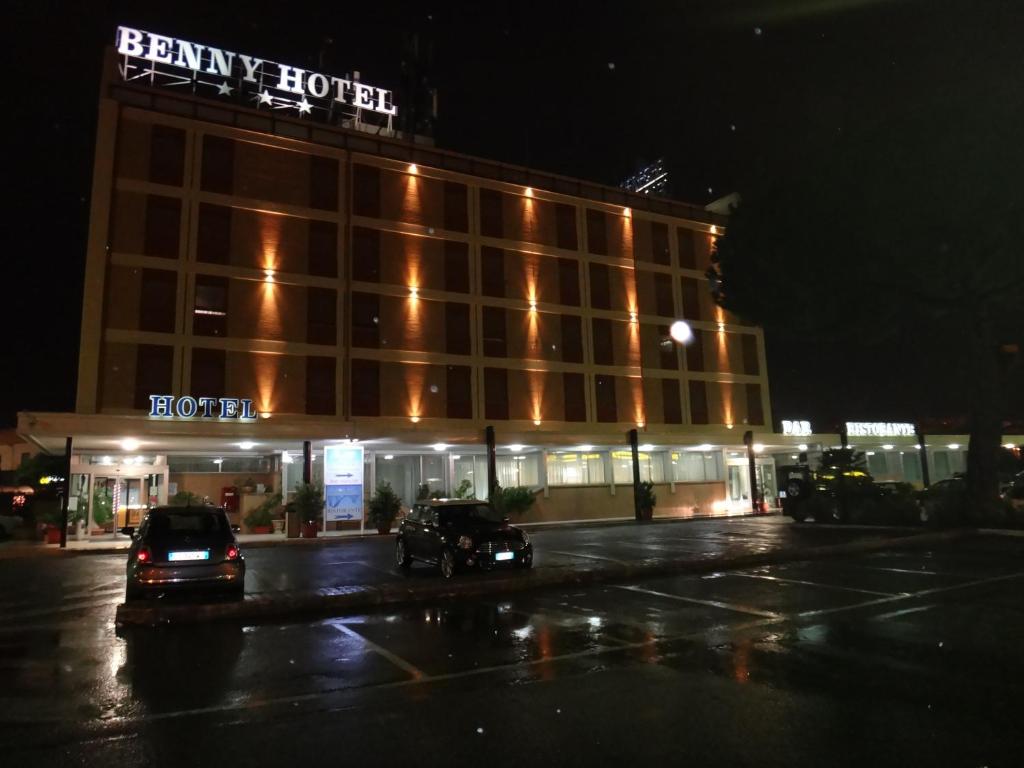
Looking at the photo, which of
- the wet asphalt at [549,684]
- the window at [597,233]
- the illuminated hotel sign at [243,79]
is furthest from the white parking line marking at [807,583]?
the illuminated hotel sign at [243,79]

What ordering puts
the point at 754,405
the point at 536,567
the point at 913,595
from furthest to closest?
the point at 754,405
the point at 536,567
the point at 913,595

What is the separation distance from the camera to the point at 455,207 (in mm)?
32500

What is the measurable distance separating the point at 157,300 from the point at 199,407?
4.62m

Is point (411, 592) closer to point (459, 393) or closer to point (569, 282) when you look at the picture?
point (459, 393)

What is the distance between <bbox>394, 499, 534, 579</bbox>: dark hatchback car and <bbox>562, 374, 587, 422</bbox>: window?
18926mm

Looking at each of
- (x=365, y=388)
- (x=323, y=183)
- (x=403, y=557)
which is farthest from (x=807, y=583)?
(x=323, y=183)

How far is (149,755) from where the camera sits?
15.3ft

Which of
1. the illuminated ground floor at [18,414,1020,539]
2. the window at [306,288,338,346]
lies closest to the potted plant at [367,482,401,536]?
the illuminated ground floor at [18,414,1020,539]

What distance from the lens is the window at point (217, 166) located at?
90.9 ft

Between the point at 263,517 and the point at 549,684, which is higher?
the point at 263,517

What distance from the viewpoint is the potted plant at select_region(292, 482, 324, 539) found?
25.1m

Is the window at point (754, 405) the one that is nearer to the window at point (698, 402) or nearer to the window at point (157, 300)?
the window at point (698, 402)

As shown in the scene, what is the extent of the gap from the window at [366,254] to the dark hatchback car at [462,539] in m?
17.0

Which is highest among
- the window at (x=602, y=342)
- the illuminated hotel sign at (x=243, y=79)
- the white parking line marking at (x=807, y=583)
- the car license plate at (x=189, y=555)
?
the illuminated hotel sign at (x=243, y=79)
